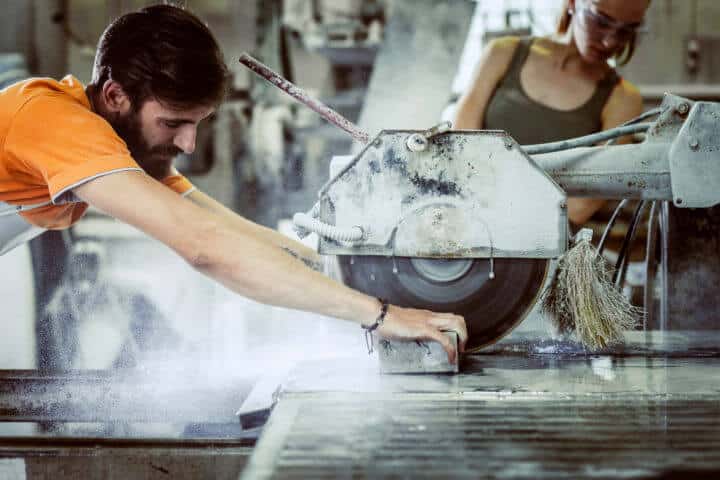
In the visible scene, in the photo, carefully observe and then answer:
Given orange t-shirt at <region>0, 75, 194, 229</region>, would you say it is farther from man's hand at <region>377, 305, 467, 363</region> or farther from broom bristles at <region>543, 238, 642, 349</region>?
broom bristles at <region>543, 238, 642, 349</region>

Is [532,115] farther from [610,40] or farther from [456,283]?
[456,283]

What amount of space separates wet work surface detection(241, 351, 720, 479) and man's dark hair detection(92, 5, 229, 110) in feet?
1.93

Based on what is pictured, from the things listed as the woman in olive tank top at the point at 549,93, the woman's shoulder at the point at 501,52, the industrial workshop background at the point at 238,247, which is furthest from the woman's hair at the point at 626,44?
the industrial workshop background at the point at 238,247

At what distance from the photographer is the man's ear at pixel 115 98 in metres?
1.44

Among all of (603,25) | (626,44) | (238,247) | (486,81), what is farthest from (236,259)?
(626,44)

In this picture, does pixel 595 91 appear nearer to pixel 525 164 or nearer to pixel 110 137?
pixel 525 164

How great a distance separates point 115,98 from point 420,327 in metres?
0.74

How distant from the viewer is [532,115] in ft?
6.55

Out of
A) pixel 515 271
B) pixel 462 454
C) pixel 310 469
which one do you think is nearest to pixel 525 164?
pixel 515 271

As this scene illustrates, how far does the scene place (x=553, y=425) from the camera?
3.45 ft

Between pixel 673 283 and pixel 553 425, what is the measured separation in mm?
961

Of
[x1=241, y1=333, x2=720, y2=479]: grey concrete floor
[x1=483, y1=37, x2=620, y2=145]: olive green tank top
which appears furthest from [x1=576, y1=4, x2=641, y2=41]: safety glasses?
[x1=241, y1=333, x2=720, y2=479]: grey concrete floor

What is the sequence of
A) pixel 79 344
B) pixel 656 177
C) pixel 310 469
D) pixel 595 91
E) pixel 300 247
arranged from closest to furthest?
pixel 310 469 → pixel 656 177 → pixel 300 247 → pixel 595 91 → pixel 79 344

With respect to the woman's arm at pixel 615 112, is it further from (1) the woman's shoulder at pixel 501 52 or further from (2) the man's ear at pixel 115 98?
(2) the man's ear at pixel 115 98
